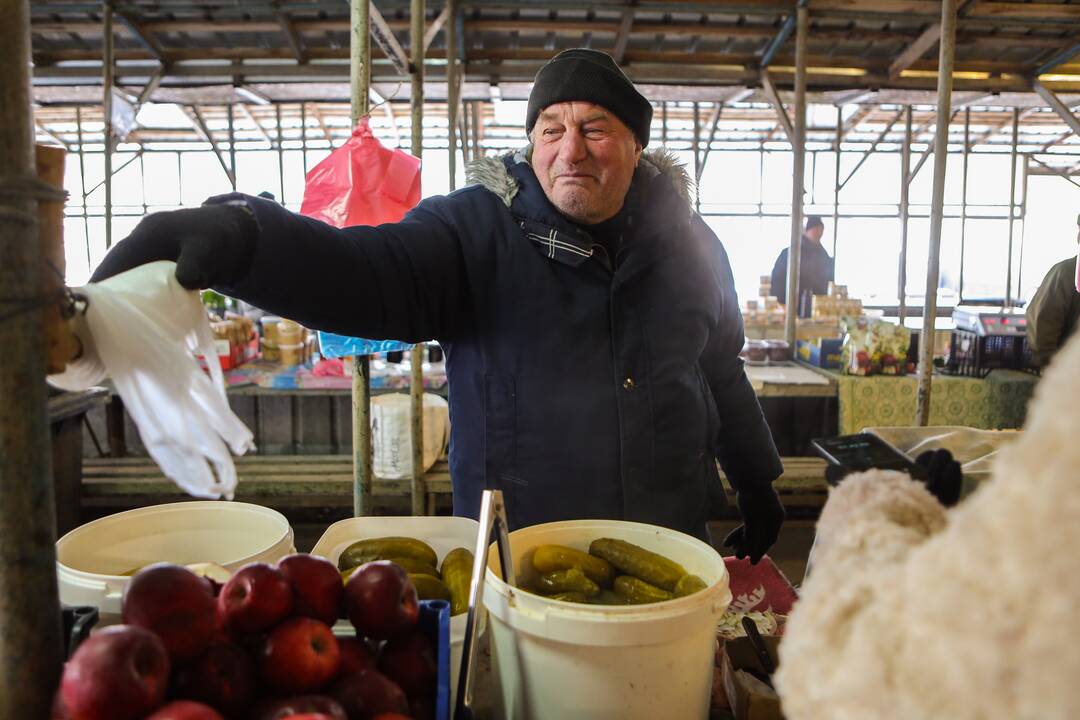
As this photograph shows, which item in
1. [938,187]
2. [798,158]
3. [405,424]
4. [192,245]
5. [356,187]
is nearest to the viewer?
[192,245]

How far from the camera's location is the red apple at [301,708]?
0.80m

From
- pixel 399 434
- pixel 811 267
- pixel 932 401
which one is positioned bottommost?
pixel 399 434

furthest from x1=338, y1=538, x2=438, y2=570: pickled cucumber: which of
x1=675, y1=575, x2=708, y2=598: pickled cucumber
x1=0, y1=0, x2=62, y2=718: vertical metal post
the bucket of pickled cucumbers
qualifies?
x1=0, y1=0, x2=62, y2=718: vertical metal post

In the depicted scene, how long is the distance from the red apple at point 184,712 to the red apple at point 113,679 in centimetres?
2

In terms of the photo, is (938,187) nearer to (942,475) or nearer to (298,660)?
(942,475)

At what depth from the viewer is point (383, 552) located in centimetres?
157

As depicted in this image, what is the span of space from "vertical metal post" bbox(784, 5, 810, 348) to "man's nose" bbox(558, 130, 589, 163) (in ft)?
13.0

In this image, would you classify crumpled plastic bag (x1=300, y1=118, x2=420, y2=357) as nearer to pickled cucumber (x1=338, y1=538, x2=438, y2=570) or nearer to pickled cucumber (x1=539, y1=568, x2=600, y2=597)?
pickled cucumber (x1=338, y1=538, x2=438, y2=570)

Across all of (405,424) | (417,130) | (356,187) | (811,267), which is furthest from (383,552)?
(811,267)

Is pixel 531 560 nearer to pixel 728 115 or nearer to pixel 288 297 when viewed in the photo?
pixel 288 297

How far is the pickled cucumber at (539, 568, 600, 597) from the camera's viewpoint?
4.11 ft

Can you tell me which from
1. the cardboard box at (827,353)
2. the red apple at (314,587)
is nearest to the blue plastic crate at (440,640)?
the red apple at (314,587)

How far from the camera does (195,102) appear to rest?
21.9ft

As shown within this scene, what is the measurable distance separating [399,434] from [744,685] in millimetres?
3112
